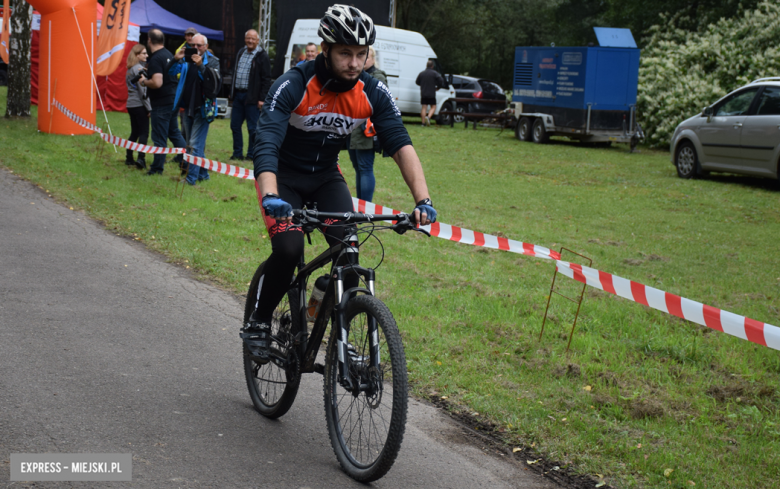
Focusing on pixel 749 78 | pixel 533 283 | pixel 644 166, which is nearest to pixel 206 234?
pixel 533 283

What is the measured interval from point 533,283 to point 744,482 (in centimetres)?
381

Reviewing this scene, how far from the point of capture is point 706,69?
907 inches

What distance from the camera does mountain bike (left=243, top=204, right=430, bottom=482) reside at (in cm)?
334

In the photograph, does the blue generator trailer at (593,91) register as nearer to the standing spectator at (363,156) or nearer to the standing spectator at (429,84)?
the standing spectator at (429,84)

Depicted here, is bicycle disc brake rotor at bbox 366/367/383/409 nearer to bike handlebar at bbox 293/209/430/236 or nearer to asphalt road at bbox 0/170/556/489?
asphalt road at bbox 0/170/556/489

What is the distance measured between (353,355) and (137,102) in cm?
1011

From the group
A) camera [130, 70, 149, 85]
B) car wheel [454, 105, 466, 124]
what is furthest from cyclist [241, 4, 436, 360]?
car wheel [454, 105, 466, 124]

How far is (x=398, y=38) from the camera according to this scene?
26.2m

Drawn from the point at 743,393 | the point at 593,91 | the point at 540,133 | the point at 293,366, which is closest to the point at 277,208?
the point at 293,366

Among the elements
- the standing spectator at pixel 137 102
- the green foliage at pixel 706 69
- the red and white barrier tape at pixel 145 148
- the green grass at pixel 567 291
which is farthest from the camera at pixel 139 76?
the green foliage at pixel 706 69

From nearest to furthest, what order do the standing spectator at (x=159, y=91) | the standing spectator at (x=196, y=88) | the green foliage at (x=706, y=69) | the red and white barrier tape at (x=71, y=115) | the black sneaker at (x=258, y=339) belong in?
the black sneaker at (x=258, y=339) → the standing spectator at (x=196, y=88) → the standing spectator at (x=159, y=91) → the red and white barrier tape at (x=71, y=115) → the green foliage at (x=706, y=69)

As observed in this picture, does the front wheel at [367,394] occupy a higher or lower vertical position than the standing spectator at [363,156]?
lower

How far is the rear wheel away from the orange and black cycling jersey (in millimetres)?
630

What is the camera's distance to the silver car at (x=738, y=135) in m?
14.5
